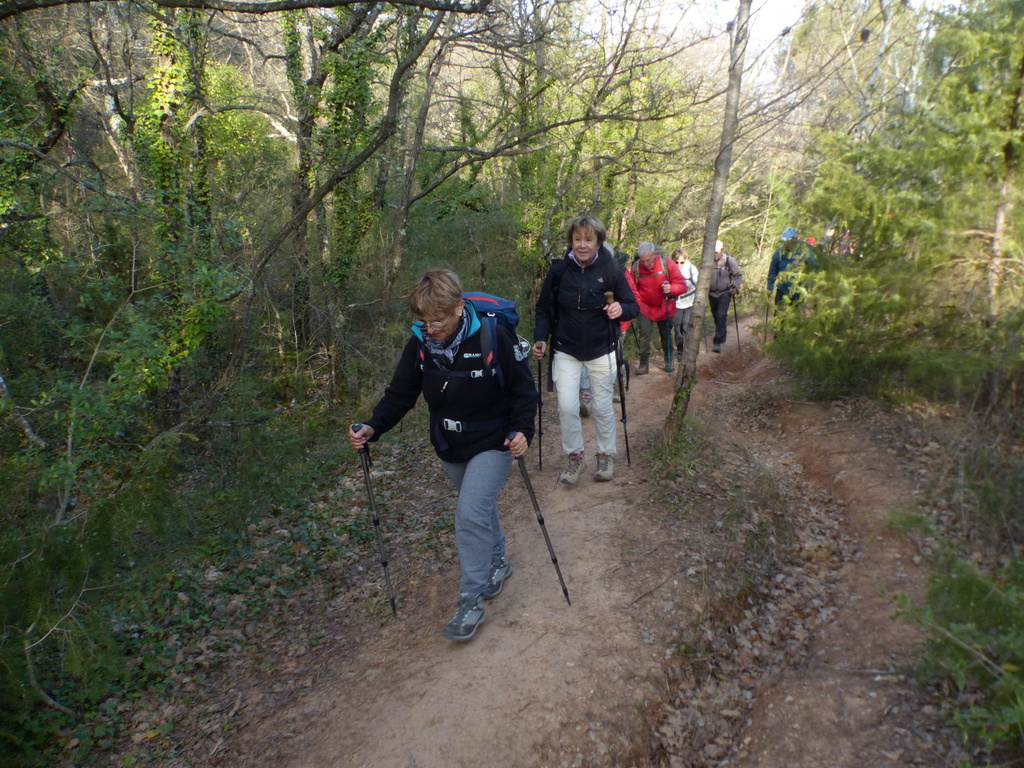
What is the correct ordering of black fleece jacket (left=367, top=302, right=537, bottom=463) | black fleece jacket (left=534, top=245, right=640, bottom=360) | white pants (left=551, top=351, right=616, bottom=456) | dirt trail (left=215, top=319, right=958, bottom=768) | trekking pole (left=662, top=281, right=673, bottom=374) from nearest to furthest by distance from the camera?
1. dirt trail (left=215, top=319, right=958, bottom=768)
2. black fleece jacket (left=367, top=302, right=537, bottom=463)
3. black fleece jacket (left=534, top=245, right=640, bottom=360)
4. white pants (left=551, top=351, right=616, bottom=456)
5. trekking pole (left=662, top=281, right=673, bottom=374)

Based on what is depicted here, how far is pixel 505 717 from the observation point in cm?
387

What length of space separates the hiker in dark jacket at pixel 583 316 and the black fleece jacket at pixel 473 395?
1982 millimetres

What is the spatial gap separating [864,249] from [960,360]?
2062mm

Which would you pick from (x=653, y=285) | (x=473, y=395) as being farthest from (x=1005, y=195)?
(x=473, y=395)

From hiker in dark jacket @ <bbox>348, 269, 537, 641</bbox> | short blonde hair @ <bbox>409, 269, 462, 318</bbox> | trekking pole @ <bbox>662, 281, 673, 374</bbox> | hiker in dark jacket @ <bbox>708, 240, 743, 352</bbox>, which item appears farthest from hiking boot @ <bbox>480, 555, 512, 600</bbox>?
hiker in dark jacket @ <bbox>708, 240, 743, 352</bbox>

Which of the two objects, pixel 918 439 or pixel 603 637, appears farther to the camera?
pixel 918 439

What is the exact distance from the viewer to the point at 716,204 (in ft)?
21.6

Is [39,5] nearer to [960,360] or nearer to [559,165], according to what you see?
[960,360]

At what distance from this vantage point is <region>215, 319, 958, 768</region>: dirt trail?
3701 millimetres

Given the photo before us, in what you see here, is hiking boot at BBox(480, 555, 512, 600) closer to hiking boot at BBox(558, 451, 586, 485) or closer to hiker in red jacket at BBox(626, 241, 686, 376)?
hiking boot at BBox(558, 451, 586, 485)

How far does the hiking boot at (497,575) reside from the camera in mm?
4977

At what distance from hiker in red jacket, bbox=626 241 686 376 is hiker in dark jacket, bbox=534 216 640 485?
4445mm

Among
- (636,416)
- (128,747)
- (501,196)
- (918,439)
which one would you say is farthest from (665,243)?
(128,747)

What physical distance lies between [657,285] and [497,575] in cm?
685
